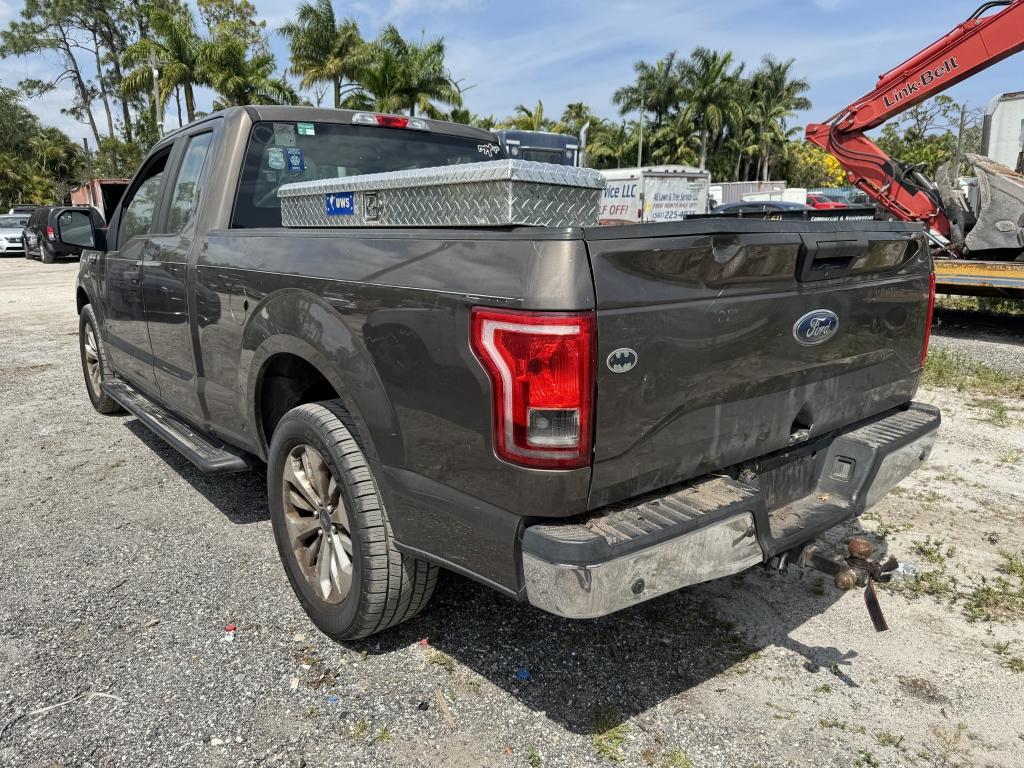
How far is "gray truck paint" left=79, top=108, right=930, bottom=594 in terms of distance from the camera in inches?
78.7

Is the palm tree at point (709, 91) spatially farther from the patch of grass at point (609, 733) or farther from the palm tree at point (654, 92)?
the patch of grass at point (609, 733)

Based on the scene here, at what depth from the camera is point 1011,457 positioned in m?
4.82

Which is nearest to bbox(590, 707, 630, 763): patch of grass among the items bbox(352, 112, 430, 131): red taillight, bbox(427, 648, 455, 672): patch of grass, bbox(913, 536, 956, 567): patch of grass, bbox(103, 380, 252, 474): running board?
bbox(427, 648, 455, 672): patch of grass

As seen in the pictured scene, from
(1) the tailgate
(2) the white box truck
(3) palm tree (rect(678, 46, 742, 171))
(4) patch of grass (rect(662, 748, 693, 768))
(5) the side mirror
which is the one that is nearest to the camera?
(1) the tailgate

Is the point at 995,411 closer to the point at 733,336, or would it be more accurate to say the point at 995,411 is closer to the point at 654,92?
the point at 733,336

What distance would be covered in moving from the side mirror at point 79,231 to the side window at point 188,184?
1135mm

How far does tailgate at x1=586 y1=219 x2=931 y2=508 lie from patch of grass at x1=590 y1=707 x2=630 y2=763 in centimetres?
84

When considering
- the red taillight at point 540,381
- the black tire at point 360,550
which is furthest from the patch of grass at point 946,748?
the black tire at point 360,550

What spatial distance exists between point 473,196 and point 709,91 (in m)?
52.4

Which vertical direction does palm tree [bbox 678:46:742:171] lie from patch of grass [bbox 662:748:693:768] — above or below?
above

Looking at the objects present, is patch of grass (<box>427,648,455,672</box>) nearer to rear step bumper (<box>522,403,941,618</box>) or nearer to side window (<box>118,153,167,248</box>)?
rear step bumper (<box>522,403,941,618</box>)

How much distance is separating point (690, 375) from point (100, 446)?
476 centimetres

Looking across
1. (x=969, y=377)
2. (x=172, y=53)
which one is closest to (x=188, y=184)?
Result: (x=969, y=377)

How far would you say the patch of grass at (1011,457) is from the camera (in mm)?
4746
